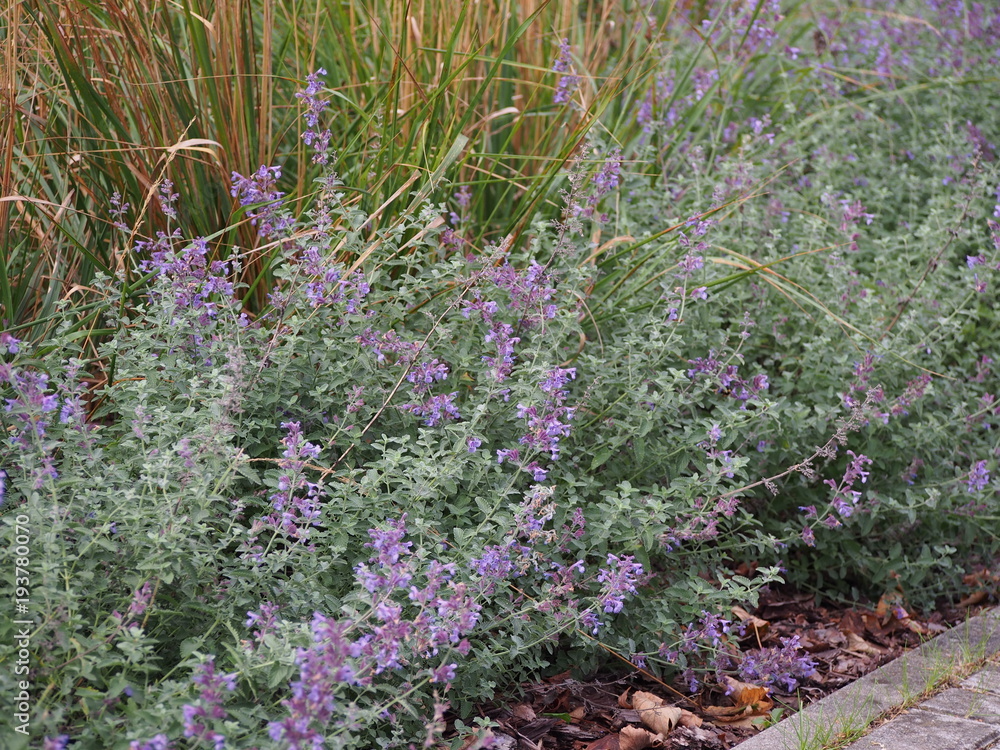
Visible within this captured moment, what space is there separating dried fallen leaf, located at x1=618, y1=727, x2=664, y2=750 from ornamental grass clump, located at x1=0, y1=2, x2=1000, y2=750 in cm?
22

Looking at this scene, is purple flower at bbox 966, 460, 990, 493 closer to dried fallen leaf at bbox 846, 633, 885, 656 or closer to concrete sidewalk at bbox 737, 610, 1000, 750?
concrete sidewalk at bbox 737, 610, 1000, 750

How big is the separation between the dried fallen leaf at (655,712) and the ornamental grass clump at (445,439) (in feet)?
0.29

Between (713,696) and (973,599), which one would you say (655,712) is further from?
(973,599)

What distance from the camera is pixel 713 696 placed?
2727mm

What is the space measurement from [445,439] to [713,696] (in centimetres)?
106

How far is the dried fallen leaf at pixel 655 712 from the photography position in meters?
2.49

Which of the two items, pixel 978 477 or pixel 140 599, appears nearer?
pixel 140 599

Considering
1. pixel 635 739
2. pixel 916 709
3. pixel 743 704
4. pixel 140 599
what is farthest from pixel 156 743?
pixel 916 709

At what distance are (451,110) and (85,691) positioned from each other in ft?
7.83

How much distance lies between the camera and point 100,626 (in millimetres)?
1914

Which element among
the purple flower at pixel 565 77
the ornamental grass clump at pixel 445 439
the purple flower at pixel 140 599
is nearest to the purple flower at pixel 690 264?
the ornamental grass clump at pixel 445 439

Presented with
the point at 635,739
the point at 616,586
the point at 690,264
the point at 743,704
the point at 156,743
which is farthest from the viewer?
the point at 690,264

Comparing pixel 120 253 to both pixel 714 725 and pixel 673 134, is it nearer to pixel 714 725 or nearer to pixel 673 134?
pixel 714 725

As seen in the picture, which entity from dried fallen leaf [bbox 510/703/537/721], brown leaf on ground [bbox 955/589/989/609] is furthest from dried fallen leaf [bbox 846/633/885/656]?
dried fallen leaf [bbox 510/703/537/721]
